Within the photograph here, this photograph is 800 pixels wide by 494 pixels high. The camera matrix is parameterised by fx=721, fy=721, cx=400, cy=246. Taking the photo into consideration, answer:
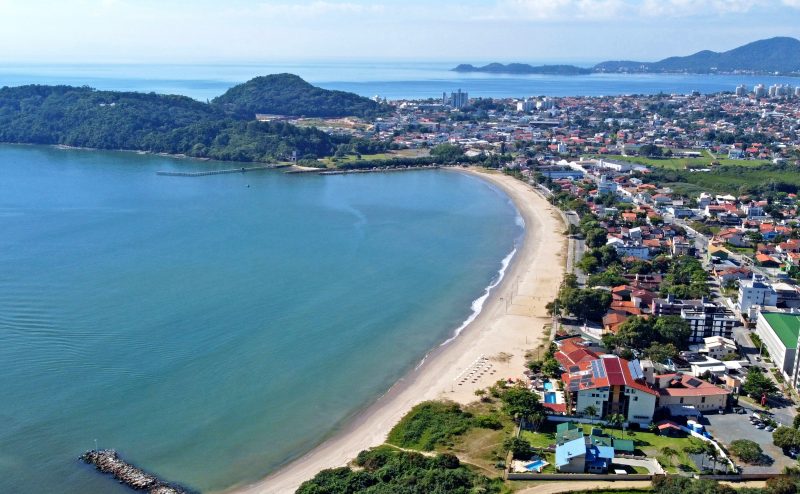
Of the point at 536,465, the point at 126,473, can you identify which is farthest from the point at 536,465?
the point at 126,473

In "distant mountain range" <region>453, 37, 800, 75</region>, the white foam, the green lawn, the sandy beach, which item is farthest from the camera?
"distant mountain range" <region>453, 37, 800, 75</region>

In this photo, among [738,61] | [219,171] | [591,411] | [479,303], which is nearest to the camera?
[591,411]

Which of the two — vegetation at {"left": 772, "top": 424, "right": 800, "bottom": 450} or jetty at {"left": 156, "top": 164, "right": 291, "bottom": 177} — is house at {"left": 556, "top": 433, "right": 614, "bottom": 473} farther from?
jetty at {"left": 156, "top": 164, "right": 291, "bottom": 177}

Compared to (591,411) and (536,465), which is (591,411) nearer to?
(591,411)

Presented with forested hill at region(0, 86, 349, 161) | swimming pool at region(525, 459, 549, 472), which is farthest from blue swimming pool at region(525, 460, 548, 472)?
forested hill at region(0, 86, 349, 161)

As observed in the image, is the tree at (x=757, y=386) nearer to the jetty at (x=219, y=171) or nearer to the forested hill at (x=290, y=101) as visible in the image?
the jetty at (x=219, y=171)

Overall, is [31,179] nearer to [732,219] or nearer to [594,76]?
[732,219]

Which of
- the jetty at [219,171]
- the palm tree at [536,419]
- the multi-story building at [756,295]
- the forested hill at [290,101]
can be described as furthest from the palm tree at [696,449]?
the forested hill at [290,101]

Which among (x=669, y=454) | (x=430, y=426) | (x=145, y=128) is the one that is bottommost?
(x=430, y=426)
